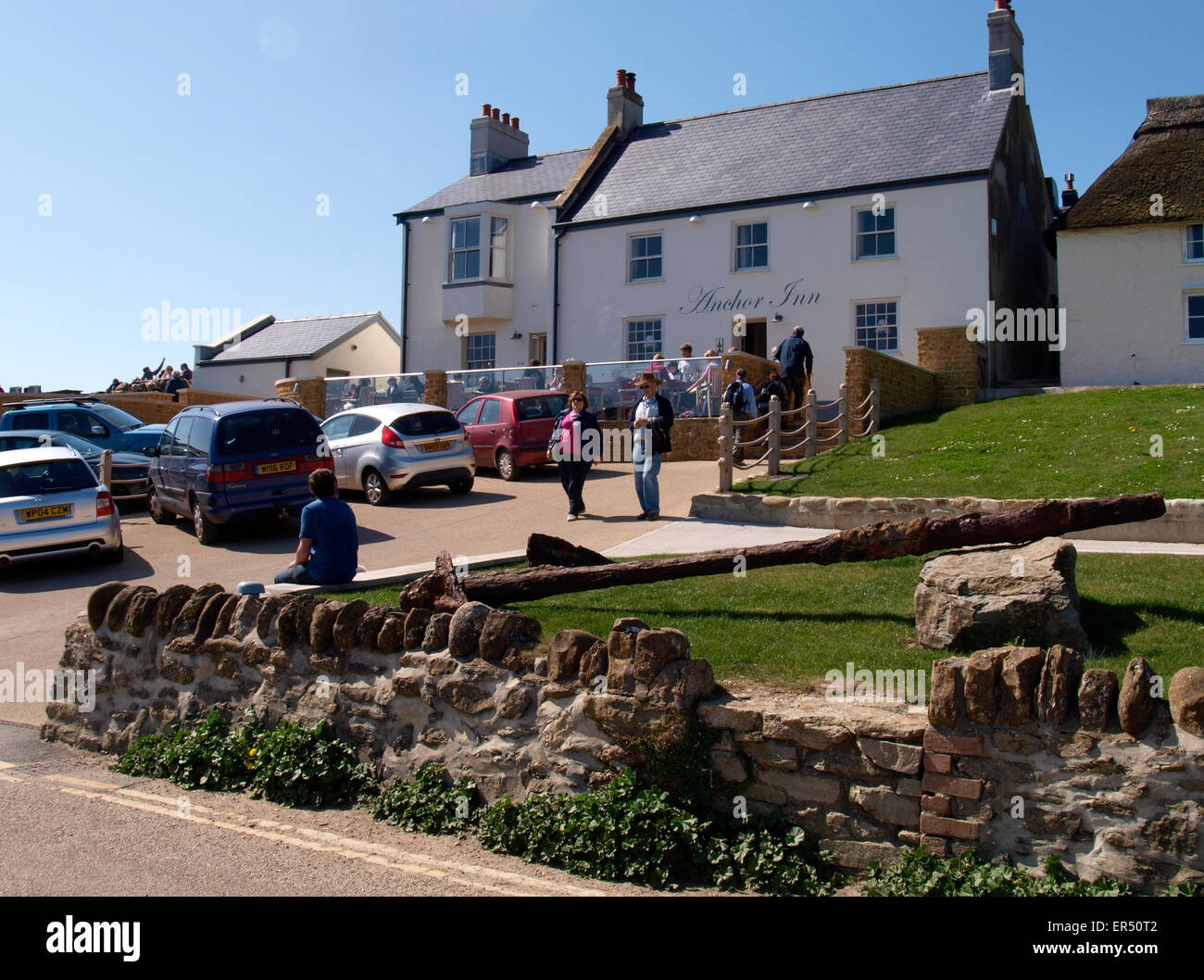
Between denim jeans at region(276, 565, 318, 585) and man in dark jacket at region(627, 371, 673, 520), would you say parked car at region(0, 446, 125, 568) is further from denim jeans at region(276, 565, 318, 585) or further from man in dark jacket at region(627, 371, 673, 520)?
man in dark jacket at region(627, 371, 673, 520)

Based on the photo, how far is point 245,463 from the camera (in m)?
14.6

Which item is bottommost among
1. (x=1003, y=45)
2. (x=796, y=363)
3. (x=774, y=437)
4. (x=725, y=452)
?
(x=725, y=452)

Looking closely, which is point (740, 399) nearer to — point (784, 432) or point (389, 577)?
point (784, 432)

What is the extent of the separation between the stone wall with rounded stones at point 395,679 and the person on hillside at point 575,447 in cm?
760

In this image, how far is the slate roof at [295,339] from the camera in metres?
41.3

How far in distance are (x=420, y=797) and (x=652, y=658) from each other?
5.94ft

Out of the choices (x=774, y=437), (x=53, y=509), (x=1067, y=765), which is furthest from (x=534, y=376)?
(x=1067, y=765)

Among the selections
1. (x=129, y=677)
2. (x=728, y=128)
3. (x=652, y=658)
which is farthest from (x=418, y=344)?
(x=652, y=658)

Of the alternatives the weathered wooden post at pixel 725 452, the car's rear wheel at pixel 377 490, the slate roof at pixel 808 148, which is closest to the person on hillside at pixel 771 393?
the weathered wooden post at pixel 725 452

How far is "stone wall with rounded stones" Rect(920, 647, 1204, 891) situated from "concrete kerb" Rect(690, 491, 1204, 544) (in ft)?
18.5

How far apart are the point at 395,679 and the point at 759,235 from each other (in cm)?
2342

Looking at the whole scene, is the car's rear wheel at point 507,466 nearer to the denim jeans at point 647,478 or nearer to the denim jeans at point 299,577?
the denim jeans at point 647,478

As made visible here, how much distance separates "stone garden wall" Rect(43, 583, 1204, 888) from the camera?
14.4ft

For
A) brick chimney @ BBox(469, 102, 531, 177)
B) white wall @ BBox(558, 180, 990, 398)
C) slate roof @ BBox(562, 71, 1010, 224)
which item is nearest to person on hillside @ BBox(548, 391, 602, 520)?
white wall @ BBox(558, 180, 990, 398)
